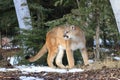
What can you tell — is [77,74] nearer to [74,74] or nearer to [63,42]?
[74,74]

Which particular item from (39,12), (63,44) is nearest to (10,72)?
(63,44)

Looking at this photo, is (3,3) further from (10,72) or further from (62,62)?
(10,72)

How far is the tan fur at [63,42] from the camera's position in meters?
11.8

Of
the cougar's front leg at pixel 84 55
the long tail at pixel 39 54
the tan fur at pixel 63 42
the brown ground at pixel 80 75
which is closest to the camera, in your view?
the brown ground at pixel 80 75

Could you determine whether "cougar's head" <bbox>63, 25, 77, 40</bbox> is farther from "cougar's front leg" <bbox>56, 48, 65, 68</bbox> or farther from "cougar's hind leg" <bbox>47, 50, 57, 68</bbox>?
"cougar's hind leg" <bbox>47, 50, 57, 68</bbox>

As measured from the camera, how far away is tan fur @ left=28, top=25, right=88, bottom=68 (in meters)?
11.8

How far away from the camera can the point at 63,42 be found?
38.7 ft

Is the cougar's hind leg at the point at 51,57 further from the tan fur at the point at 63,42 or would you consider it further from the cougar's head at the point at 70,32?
the cougar's head at the point at 70,32

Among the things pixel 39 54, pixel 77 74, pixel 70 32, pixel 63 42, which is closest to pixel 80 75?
pixel 77 74

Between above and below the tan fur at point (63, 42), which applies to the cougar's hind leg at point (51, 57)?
below

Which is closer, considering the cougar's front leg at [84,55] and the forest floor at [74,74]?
the forest floor at [74,74]

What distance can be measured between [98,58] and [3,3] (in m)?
8.67

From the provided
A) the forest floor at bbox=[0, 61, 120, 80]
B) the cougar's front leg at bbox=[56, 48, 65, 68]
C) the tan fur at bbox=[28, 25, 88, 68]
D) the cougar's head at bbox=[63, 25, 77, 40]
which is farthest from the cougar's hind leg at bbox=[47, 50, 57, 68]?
the forest floor at bbox=[0, 61, 120, 80]

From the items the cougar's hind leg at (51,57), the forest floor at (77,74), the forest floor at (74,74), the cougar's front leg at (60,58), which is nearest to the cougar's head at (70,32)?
the cougar's front leg at (60,58)
